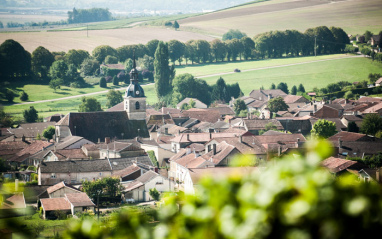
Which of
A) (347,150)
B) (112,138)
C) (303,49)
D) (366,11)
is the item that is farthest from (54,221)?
(366,11)

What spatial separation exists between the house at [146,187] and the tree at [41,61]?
69.7 meters

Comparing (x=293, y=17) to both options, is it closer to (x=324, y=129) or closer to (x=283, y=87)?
(x=283, y=87)

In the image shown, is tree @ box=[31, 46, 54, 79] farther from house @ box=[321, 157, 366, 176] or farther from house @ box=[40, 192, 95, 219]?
house @ box=[321, 157, 366, 176]

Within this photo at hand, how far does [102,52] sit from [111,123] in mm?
60285

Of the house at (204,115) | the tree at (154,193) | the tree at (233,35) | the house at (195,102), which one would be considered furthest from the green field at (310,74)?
the tree at (154,193)

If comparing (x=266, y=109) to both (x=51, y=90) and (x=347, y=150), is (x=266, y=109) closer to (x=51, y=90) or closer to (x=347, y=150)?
(x=347, y=150)

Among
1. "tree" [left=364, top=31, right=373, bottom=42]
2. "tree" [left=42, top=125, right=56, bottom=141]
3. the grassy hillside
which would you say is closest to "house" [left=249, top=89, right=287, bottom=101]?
the grassy hillside

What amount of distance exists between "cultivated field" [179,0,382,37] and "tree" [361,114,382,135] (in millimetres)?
74946

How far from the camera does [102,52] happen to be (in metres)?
125

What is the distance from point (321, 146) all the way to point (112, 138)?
62.5m

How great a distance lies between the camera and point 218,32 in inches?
6476

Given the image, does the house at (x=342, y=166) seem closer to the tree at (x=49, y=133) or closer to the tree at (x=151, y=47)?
the tree at (x=49, y=133)

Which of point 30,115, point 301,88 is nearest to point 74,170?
point 30,115

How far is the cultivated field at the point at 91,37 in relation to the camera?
431 ft
